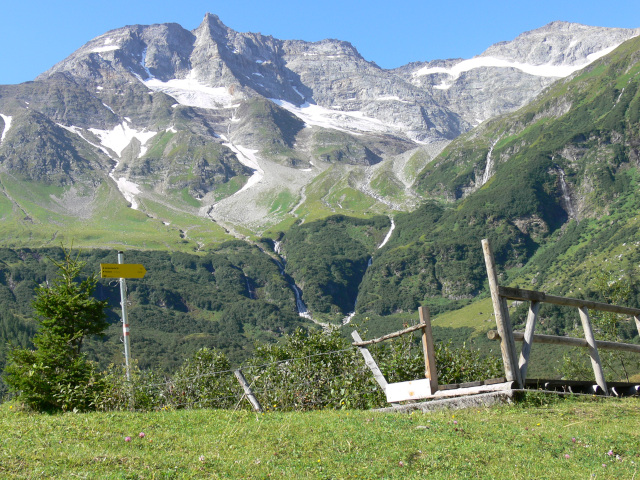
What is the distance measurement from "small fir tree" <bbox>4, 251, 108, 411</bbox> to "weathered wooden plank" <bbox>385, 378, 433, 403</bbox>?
9063 mm

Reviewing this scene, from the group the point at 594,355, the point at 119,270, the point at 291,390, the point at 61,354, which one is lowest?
the point at 291,390

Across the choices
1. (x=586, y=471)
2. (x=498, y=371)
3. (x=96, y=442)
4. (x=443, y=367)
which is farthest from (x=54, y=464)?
(x=498, y=371)

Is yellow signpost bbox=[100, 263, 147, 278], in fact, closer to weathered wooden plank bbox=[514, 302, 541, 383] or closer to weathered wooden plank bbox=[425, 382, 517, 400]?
weathered wooden plank bbox=[425, 382, 517, 400]

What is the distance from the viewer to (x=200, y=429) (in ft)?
39.6

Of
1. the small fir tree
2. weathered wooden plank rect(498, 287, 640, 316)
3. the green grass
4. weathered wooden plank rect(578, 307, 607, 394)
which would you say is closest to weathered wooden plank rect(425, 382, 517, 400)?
the green grass

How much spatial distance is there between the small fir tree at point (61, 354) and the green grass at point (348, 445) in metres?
4.51

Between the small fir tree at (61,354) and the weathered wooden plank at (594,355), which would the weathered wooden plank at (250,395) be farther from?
the weathered wooden plank at (594,355)

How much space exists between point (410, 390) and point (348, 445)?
12.3 feet

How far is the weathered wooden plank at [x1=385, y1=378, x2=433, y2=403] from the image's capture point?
1307 cm

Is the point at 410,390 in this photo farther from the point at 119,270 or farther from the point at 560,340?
the point at 119,270

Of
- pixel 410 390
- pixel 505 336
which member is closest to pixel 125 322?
pixel 410 390

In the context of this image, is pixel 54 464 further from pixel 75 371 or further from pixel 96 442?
pixel 75 371

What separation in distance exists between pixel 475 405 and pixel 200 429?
6.06 m

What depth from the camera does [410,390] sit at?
13469 mm
